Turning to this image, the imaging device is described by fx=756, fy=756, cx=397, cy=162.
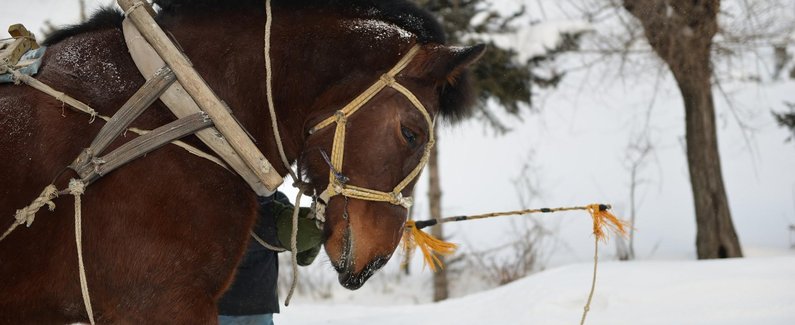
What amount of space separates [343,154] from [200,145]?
0.44 meters

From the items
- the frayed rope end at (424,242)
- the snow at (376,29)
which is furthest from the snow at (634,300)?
the snow at (376,29)

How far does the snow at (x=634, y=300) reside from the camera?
449cm

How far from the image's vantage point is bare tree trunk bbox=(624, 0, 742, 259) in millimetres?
7578

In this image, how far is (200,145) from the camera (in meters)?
2.27

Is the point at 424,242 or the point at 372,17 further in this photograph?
the point at 424,242

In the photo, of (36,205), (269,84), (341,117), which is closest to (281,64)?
(269,84)

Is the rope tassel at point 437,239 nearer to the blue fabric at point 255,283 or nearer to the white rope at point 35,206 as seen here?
the blue fabric at point 255,283

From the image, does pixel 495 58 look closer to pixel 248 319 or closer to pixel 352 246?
pixel 248 319

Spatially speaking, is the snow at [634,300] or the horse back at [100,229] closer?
the horse back at [100,229]

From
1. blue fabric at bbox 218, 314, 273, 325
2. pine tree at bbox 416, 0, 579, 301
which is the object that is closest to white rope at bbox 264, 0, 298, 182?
blue fabric at bbox 218, 314, 273, 325

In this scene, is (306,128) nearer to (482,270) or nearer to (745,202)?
(482,270)

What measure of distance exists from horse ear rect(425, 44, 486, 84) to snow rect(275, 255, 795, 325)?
2680mm

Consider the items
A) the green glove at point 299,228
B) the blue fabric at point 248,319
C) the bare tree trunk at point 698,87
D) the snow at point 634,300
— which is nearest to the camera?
the green glove at point 299,228

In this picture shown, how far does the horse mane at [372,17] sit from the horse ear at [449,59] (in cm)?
12
